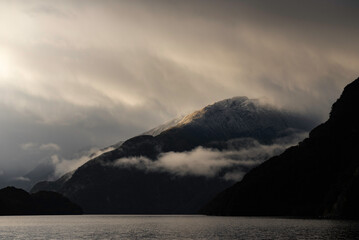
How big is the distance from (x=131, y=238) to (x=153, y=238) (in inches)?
267

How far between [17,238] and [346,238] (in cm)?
9523

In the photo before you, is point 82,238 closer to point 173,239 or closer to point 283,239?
point 173,239

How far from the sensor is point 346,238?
417 feet

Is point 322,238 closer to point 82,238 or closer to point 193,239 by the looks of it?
point 193,239

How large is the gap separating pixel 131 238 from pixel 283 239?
45779 mm

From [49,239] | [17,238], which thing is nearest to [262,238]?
[49,239]

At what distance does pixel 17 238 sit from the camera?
155000 millimetres

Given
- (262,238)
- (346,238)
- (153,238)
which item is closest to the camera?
(346,238)

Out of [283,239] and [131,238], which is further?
[131,238]

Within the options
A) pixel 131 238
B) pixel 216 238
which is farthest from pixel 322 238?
pixel 131 238

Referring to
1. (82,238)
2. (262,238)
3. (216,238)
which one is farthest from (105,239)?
(262,238)

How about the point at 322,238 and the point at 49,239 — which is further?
Result: the point at 49,239

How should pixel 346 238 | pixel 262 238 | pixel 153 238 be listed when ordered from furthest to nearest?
pixel 153 238 < pixel 262 238 < pixel 346 238

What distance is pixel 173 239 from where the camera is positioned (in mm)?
145625
